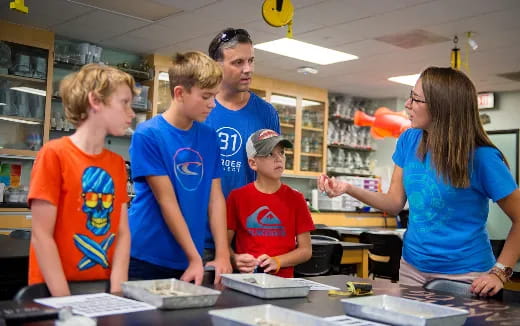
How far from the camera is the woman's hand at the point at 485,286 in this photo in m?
1.68

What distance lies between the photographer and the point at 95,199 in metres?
1.49

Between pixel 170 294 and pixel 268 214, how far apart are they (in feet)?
2.84

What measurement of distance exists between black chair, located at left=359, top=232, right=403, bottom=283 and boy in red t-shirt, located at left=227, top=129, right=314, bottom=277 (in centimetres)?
332

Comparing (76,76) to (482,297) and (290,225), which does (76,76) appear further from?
(482,297)

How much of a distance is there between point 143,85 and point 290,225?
5143 mm

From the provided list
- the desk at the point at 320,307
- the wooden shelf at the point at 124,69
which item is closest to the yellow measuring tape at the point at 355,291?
the desk at the point at 320,307

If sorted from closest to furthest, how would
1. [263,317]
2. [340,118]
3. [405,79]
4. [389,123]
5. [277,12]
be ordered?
[263,317] < [277,12] < [389,123] < [405,79] < [340,118]

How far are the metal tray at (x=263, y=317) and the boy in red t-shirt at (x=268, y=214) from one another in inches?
33.7

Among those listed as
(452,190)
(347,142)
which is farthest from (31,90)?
(452,190)

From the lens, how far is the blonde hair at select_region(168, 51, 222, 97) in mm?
1778

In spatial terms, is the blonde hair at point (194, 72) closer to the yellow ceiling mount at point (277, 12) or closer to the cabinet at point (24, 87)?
the yellow ceiling mount at point (277, 12)

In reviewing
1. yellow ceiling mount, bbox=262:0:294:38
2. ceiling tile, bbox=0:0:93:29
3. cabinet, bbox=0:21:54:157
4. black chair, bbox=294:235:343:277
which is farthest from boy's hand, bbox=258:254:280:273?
cabinet, bbox=0:21:54:157

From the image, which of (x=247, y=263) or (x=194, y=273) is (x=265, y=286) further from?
(x=247, y=263)

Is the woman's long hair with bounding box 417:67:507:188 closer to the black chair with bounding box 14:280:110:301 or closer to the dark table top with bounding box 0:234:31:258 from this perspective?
the black chair with bounding box 14:280:110:301
